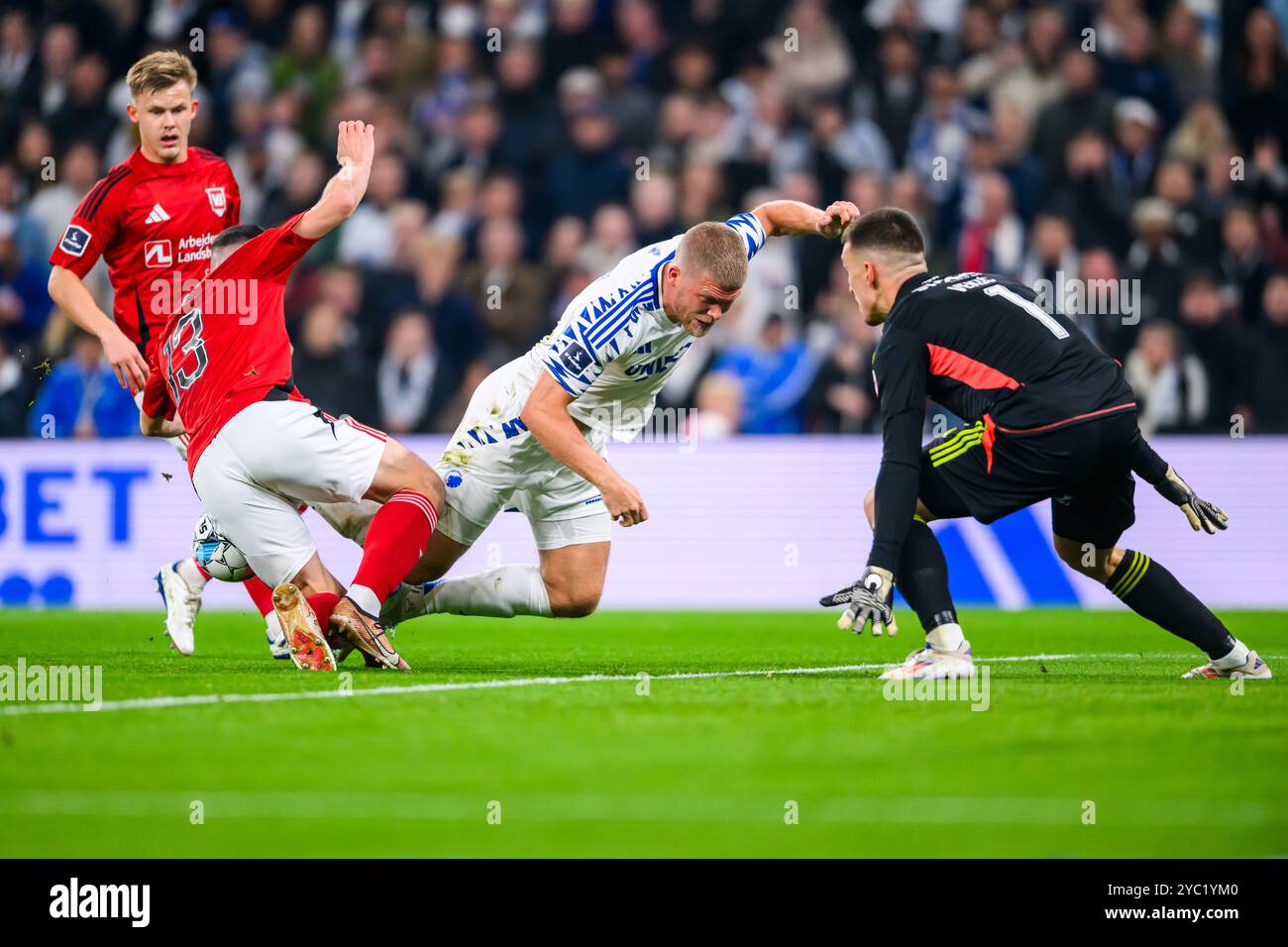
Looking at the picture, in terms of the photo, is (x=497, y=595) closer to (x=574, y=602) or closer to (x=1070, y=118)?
(x=574, y=602)

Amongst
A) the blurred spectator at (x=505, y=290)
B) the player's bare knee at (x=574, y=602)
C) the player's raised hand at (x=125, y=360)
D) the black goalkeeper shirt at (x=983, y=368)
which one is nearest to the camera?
the black goalkeeper shirt at (x=983, y=368)

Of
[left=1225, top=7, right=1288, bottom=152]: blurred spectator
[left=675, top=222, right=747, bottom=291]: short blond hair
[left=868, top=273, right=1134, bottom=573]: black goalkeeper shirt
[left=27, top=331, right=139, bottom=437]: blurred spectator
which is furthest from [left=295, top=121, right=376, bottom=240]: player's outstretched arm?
[left=1225, top=7, right=1288, bottom=152]: blurred spectator

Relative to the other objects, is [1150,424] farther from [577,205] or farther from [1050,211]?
[577,205]

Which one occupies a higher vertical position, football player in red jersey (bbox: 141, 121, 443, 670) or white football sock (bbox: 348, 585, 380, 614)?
football player in red jersey (bbox: 141, 121, 443, 670)

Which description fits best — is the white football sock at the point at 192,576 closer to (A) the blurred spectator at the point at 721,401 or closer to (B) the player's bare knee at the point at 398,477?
(B) the player's bare knee at the point at 398,477

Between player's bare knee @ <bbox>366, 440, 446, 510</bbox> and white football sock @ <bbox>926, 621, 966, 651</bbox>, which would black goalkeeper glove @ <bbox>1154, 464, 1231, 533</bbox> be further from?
player's bare knee @ <bbox>366, 440, 446, 510</bbox>

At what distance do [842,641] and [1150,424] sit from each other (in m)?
4.32

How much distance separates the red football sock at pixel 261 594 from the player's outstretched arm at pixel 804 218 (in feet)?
8.88

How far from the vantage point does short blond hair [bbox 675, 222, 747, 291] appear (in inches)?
233

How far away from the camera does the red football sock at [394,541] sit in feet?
20.5

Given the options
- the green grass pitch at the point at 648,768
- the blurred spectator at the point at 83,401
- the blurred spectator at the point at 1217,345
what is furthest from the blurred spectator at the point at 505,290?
the green grass pitch at the point at 648,768

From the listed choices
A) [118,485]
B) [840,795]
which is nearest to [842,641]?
[840,795]

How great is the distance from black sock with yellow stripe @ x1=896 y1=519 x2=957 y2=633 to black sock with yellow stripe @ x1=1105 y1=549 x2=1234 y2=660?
78 centimetres

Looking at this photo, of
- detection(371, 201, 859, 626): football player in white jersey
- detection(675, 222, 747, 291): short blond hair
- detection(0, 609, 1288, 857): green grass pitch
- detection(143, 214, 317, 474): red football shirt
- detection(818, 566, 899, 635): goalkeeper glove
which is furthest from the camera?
detection(143, 214, 317, 474): red football shirt
